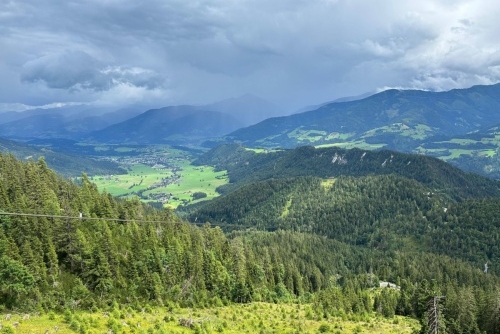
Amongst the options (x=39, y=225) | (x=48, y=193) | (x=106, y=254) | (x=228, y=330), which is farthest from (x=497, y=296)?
(x=48, y=193)

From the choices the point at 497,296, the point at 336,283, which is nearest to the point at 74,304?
the point at 497,296

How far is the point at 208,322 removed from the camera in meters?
62.4

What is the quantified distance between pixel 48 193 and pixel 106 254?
30.4 meters

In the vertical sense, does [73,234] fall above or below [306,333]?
above

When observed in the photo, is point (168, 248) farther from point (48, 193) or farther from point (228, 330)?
point (228, 330)

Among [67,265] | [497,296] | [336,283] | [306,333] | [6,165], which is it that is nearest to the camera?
[306,333]

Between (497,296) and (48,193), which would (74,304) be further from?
(497,296)

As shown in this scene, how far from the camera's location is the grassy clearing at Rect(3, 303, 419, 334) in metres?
50.0

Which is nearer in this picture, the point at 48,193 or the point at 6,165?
the point at 48,193

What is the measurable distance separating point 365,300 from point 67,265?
88.4 meters

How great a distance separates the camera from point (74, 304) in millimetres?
63719

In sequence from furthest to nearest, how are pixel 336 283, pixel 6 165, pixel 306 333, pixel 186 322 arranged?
pixel 336 283
pixel 6 165
pixel 306 333
pixel 186 322

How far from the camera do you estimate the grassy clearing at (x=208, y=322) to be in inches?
1967

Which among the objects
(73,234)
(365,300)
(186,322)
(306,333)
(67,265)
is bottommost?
(365,300)
